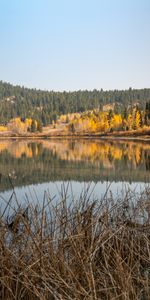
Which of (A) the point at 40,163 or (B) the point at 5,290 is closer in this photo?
(B) the point at 5,290

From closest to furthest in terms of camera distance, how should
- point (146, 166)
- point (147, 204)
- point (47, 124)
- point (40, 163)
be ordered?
point (147, 204) → point (146, 166) → point (40, 163) → point (47, 124)

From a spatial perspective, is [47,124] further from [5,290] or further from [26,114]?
[5,290]

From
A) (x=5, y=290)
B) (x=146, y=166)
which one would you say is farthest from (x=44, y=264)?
(x=146, y=166)

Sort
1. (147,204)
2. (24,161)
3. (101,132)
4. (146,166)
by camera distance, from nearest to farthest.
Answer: (147,204) → (146,166) → (24,161) → (101,132)

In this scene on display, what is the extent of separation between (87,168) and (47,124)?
151 meters

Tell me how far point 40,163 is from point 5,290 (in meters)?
36.4

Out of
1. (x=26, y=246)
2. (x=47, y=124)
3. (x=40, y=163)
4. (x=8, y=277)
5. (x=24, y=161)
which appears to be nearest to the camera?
(x=8, y=277)

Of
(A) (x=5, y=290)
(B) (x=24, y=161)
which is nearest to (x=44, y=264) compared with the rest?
(A) (x=5, y=290)

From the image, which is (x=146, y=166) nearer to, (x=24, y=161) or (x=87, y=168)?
(x=87, y=168)

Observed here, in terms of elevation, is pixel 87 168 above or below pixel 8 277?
below

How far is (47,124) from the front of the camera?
186250mm

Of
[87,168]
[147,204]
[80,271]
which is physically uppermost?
[147,204]

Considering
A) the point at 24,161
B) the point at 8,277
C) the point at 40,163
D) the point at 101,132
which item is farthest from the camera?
the point at 101,132

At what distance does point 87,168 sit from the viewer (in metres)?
37.0
